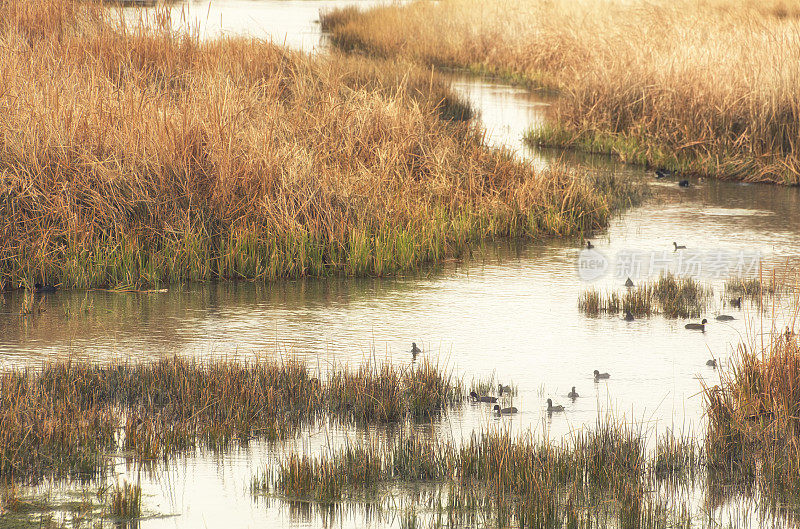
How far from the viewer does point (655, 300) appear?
944 cm

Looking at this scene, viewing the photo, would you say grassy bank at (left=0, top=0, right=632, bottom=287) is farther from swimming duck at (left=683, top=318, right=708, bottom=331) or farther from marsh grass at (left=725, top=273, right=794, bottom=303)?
swimming duck at (left=683, top=318, right=708, bottom=331)

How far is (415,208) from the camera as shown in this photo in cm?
1150

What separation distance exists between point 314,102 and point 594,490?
358 inches

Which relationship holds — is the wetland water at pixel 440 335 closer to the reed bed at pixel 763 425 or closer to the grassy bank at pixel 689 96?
the reed bed at pixel 763 425

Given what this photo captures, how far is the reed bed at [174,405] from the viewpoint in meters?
5.59

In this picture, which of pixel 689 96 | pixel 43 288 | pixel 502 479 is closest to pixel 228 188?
pixel 43 288

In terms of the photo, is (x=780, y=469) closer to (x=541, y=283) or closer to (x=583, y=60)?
(x=541, y=283)

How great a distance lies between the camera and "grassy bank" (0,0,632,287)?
9922 mm

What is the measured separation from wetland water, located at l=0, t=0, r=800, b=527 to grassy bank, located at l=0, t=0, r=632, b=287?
33 centimetres

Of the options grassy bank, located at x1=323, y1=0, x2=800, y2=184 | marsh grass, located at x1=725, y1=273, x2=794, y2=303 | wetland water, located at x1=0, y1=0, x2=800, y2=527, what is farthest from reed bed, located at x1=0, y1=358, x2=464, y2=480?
grassy bank, located at x1=323, y1=0, x2=800, y2=184

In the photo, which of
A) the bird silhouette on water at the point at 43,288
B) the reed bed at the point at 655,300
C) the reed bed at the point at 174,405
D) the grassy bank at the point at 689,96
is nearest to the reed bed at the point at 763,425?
the reed bed at the point at 174,405

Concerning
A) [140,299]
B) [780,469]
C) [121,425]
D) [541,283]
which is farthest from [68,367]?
[541,283]

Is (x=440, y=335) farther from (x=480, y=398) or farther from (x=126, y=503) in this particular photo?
(x=126, y=503)

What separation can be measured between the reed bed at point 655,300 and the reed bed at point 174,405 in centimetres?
263
